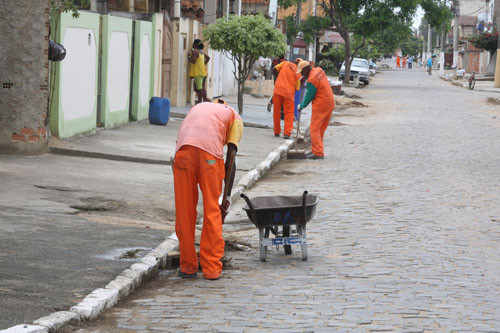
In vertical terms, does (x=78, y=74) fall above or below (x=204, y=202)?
above

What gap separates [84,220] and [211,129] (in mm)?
2556

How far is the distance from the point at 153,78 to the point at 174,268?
14.6 metres

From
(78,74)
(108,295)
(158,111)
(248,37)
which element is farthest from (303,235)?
(248,37)

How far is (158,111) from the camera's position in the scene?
19969 mm

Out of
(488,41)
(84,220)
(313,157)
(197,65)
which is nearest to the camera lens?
(84,220)

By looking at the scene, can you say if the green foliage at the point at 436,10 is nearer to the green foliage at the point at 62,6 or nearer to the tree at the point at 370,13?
the tree at the point at 370,13

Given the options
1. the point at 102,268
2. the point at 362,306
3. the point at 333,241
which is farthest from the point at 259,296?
the point at 333,241

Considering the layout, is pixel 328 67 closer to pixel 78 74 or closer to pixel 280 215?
pixel 78 74

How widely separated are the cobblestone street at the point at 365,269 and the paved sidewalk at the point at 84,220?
314 mm

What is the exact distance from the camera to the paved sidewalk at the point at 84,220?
6.27m

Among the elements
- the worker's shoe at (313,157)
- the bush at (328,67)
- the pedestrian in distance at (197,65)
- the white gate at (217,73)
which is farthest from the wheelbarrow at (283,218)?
the bush at (328,67)

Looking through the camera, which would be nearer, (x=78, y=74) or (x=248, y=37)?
(x=78, y=74)

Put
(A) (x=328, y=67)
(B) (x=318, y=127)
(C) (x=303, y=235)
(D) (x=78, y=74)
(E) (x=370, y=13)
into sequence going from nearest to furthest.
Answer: (C) (x=303, y=235)
(D) (x=78, y=74)
(B) (x=318, y=127)
(E) (x=370, y=13)
(A) (x=328, y=67)

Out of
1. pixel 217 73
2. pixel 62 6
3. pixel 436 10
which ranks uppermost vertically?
pixel 436 10
